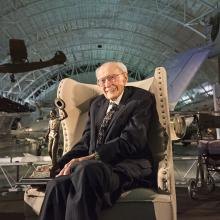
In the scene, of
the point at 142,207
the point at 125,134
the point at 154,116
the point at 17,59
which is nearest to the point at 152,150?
the point at 154,116

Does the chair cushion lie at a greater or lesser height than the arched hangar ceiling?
lesser

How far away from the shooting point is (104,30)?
26.5 m

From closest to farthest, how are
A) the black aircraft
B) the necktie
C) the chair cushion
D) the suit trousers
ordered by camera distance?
the suit trousers → the chair cushion → the necktie → the black aircraft

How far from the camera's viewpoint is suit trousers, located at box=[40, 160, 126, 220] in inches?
65.8

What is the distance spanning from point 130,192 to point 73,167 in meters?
0.36

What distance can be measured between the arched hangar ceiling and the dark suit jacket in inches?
456

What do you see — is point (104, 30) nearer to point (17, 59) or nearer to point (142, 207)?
point (17, 59)

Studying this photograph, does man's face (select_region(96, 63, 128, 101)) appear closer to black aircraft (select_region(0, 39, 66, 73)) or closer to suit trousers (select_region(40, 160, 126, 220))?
suit trousers (select_region(40, 160, 126, 220))

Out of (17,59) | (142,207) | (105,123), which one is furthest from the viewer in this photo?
(17,59)

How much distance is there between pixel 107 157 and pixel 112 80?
57 centimetres

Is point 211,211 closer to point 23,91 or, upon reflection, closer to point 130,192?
point 130,192

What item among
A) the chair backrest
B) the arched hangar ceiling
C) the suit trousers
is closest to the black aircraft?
the arched hangar ceiling

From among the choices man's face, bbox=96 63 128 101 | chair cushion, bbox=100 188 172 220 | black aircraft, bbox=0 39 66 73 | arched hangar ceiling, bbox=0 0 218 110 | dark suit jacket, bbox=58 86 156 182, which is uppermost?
arched hangar ceiling, bbox=0 0 218 110

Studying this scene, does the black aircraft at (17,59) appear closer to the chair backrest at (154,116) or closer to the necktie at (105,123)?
the chair backrest at (154,116)
